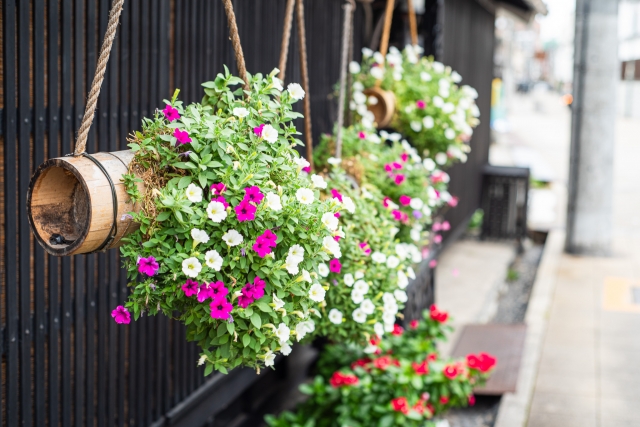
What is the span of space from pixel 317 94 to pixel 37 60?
96.0 inches

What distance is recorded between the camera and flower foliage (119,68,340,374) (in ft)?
6.70

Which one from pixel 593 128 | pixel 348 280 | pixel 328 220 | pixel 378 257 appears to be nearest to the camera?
pixel 328 220

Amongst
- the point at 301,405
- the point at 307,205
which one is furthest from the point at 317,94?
the point at 307,205

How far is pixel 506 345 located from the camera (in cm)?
639

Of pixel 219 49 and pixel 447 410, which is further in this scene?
pixel 447 410

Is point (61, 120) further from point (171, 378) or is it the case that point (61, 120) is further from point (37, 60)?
point (171, 378)

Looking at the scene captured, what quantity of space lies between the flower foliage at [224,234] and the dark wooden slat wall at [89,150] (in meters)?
0.88

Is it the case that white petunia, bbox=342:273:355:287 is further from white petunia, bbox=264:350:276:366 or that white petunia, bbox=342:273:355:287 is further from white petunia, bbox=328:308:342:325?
white petunia, bbox=264:350:276:366

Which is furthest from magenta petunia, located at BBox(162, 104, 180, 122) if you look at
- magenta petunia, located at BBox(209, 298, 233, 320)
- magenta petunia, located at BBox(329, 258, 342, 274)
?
magenta petunia, located at BBox(329, 258, 342, 274)

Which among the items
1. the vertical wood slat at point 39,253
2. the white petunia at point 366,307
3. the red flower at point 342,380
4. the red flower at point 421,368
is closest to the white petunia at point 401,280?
the white petunia at point 366,307

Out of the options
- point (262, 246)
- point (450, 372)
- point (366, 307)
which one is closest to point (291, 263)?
point (262, 246)

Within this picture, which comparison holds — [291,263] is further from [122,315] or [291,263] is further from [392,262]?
[392,262]

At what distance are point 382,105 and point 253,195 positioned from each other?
287 centimetres

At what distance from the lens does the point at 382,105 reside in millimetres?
4820
